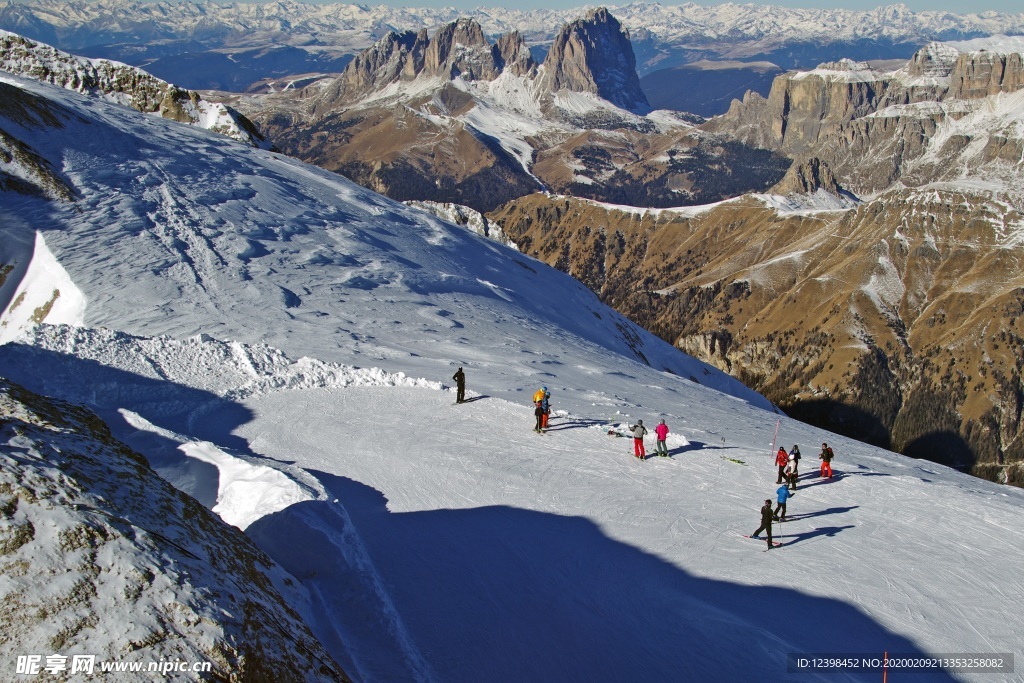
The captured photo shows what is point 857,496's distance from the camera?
25297mm

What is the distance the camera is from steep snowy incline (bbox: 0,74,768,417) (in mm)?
42094

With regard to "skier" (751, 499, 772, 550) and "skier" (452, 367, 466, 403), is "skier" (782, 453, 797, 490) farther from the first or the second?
"skier" (452, 367, 466, 403)

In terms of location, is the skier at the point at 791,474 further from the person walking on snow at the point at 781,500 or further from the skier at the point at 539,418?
the skier at the point at 539,418

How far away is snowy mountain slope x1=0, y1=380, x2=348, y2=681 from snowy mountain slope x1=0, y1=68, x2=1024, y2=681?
10.1 feet

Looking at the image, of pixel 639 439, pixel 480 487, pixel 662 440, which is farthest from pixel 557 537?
pixel 662 440

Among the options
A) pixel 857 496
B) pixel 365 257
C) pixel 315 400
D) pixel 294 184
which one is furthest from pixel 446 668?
pixel 294 184

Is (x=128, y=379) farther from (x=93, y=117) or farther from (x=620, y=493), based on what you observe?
(x=93, y=117)

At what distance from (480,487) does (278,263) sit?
39.0m

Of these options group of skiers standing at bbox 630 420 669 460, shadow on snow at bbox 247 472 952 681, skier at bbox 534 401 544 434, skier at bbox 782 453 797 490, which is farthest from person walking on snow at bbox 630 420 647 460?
shadow on snow at bbox 247 472 952 681

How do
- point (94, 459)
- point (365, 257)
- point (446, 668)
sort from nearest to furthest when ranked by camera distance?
point (94, 459), point (446, 668), point (365, 257)

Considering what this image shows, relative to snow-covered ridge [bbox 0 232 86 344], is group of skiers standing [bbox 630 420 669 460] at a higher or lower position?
higher

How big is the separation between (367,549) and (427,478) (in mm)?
5679

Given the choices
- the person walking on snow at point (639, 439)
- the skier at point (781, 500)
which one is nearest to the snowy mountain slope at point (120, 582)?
the skier at point (781, 500)

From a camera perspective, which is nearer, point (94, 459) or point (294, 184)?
point (94, 459)
